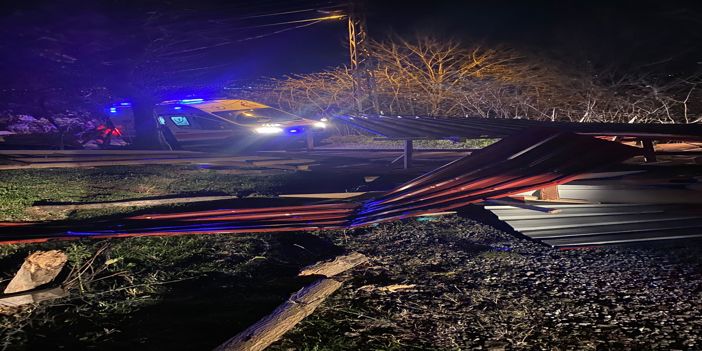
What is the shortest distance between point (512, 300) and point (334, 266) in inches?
52.1

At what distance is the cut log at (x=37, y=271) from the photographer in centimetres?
329

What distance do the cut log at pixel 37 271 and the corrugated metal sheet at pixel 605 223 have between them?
3.99 m

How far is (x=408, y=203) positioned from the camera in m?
4.93

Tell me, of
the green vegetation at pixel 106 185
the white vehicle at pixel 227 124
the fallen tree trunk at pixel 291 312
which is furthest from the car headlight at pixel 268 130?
the fallen tree trunk at pixel 291 312

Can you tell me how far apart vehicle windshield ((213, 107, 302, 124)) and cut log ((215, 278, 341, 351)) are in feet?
29.0

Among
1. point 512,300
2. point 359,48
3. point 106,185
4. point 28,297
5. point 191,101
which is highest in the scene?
point 359,48

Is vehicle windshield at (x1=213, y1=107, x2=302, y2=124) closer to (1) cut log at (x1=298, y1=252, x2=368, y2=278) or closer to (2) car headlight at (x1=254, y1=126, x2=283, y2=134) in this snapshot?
(2) car headlight at (x1=254, y1=126, x2=283, y2=134)

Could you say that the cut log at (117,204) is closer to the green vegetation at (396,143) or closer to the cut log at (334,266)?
the cut log at (334,266)

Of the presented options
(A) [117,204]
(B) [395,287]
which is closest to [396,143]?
(A) [117,204]

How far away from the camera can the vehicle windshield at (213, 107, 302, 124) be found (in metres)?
11.5

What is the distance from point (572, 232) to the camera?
4410mm

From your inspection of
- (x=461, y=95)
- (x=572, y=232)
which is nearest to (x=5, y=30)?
(x=461, y=95)

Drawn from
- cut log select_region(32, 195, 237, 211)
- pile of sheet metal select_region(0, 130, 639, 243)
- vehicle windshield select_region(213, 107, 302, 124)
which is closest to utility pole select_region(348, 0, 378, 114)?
vehicle windshield select_region(213, 107, 302, 124)

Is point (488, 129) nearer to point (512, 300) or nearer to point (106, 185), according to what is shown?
point (512, 300)
